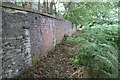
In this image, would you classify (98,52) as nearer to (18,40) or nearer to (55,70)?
(55,70)

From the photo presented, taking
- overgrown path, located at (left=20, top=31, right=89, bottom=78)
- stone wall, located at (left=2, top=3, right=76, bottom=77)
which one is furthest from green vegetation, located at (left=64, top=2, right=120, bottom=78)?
stone wall, located at (left=2, top=3, right=76, bottom=77)

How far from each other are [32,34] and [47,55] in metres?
1.63

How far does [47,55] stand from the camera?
18.7 ft

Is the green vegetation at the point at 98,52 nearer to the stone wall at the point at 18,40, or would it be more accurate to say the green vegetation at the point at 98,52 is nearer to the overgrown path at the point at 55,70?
the overgrown path at the point at 55,70

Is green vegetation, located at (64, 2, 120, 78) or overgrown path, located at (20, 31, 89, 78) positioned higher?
green vegetation, located at (64, 2, 120, 78)

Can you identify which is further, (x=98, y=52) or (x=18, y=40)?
(x=18, y=40)

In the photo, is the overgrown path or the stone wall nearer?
the stone wall

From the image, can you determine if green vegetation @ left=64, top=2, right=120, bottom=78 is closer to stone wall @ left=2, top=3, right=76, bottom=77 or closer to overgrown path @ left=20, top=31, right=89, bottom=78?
overgrown path @ left=20, top=31, right=89, bottom=78

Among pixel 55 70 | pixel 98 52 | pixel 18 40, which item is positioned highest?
pixel 18 40

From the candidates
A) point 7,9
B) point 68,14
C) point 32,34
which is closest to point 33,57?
point 32,34

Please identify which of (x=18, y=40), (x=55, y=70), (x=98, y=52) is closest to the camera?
(x=98, y=52)

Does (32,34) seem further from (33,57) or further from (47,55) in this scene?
(47,55)

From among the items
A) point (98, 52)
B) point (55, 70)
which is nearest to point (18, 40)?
point (55, 70)

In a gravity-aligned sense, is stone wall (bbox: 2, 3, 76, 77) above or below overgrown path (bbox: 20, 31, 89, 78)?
above
